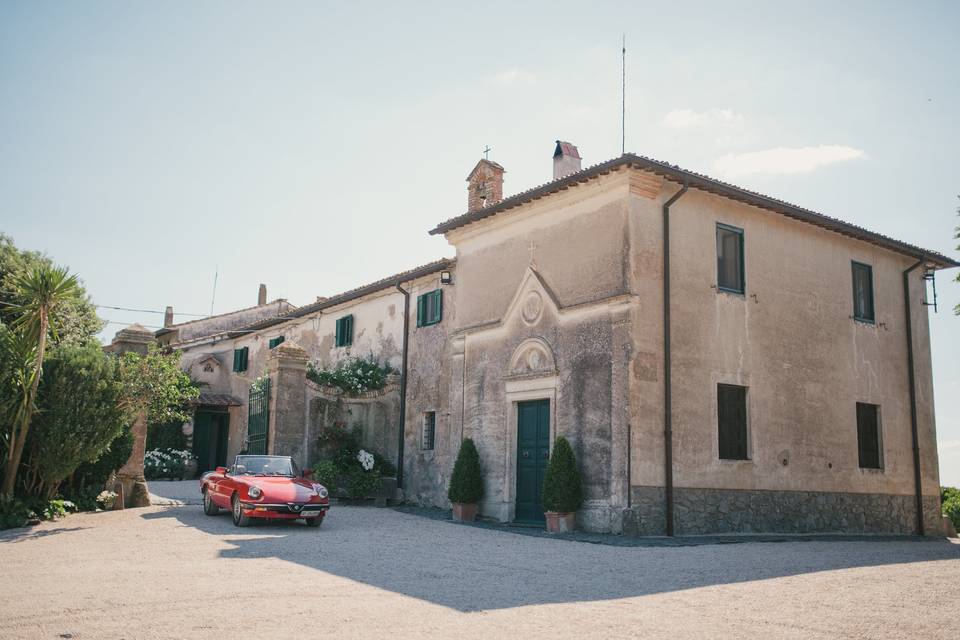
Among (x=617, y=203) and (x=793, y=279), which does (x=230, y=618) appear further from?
(x=793, y=279)

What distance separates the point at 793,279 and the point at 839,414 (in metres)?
3.01

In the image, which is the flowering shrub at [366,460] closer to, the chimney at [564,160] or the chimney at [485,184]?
the chimney at [485,184]

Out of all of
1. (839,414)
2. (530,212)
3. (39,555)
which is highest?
(530,212)

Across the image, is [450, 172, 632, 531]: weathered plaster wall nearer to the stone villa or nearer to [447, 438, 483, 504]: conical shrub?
the stone villa

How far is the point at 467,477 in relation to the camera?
16.2 m

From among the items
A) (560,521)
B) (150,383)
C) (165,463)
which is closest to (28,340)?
(150,383)

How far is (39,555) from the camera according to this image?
1009 cm

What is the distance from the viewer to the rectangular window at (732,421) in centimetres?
1492

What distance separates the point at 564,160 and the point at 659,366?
5820 millimetres

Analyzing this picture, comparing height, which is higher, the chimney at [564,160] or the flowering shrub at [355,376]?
the chimney at [564,160]

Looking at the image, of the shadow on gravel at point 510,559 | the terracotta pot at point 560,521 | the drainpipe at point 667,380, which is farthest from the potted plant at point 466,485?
the drainpipe at point 667,380

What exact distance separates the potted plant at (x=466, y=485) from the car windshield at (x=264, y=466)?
10.7 feet

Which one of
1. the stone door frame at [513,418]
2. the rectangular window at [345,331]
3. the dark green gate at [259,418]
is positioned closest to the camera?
the stone door frame at [513,418]

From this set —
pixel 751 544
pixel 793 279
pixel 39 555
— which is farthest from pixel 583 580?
pixel 793 279
